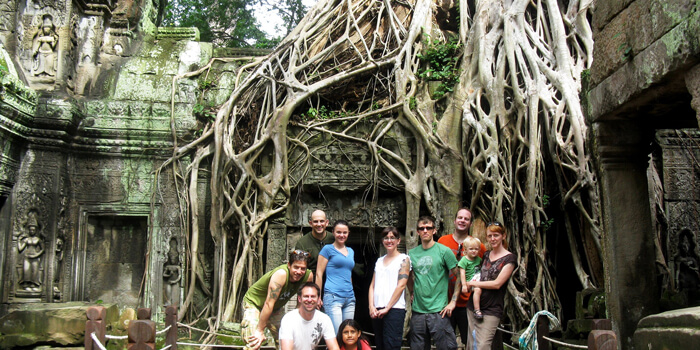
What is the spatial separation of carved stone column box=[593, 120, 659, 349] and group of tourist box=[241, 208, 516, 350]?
2.58 feet

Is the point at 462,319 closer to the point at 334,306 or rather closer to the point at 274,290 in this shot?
the point at 334,306

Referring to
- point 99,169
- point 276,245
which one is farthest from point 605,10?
point 99,169

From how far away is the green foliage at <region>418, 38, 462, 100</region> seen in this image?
7.36 metres

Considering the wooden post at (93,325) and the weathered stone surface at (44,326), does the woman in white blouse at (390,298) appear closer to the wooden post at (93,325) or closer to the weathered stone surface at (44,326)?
the wooden post at (93,325)

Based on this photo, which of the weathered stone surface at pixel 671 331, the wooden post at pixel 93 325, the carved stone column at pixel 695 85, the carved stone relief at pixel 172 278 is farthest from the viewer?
the carved stone relief at pixel 172 278

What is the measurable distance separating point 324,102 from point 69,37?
3.15 metres

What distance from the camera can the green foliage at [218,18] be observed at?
48.5ft

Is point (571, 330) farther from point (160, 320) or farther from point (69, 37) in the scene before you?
point (69, 37)

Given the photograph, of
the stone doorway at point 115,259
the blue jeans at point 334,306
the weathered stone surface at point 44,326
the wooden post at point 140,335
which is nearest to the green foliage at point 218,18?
the stone doorway at point 115,259

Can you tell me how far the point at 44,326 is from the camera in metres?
5.74

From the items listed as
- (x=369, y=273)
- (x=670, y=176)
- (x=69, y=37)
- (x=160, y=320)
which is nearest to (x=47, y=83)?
(x=69, y=37)

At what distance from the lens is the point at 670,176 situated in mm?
6926

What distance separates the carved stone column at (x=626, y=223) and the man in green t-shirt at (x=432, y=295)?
1.13 meters

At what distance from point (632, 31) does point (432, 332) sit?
2347 millimetres
